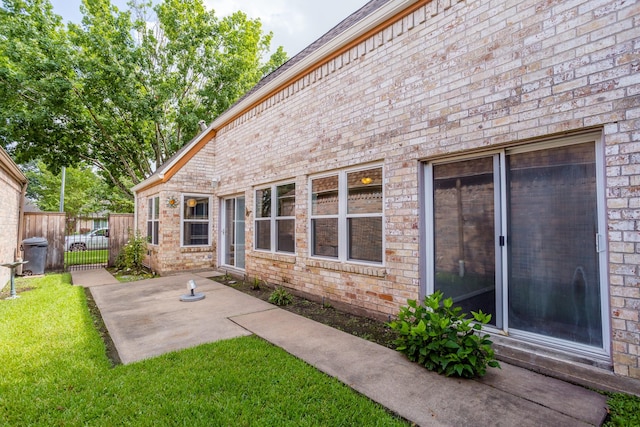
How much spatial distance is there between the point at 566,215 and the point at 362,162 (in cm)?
276

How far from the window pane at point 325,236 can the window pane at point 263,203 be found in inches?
68.6

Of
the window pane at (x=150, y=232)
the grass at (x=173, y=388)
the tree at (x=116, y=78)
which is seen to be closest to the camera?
the grass at (x=173, y=388)

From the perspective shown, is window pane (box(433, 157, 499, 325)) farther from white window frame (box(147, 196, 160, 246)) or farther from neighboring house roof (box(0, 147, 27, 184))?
neighboring house roof (box(0, 147, 27, 184))

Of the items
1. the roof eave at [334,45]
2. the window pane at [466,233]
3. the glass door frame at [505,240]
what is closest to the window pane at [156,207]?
the roof eave at [334,45]

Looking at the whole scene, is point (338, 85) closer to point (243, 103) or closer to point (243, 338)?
point (243, 103)

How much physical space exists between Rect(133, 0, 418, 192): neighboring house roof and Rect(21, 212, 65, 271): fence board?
3.24 metres

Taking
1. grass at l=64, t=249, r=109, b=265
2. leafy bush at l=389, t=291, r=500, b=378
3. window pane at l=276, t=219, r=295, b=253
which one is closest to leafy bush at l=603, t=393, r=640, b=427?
leafy bush at l=389, t=291, r=500, b=378

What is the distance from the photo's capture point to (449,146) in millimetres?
3824

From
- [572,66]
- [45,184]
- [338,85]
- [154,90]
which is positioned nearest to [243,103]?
[338,85]

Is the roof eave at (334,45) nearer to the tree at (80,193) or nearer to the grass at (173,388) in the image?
the grass at (173,388)

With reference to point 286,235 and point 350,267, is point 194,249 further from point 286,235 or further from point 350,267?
point 350,267

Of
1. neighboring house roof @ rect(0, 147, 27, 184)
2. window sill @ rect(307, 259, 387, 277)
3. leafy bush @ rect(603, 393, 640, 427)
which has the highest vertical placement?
neighboring house roof @ rect(0, 147, 27, 184)

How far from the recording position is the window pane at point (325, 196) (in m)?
5.57

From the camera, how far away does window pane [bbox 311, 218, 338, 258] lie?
553 centimetres
